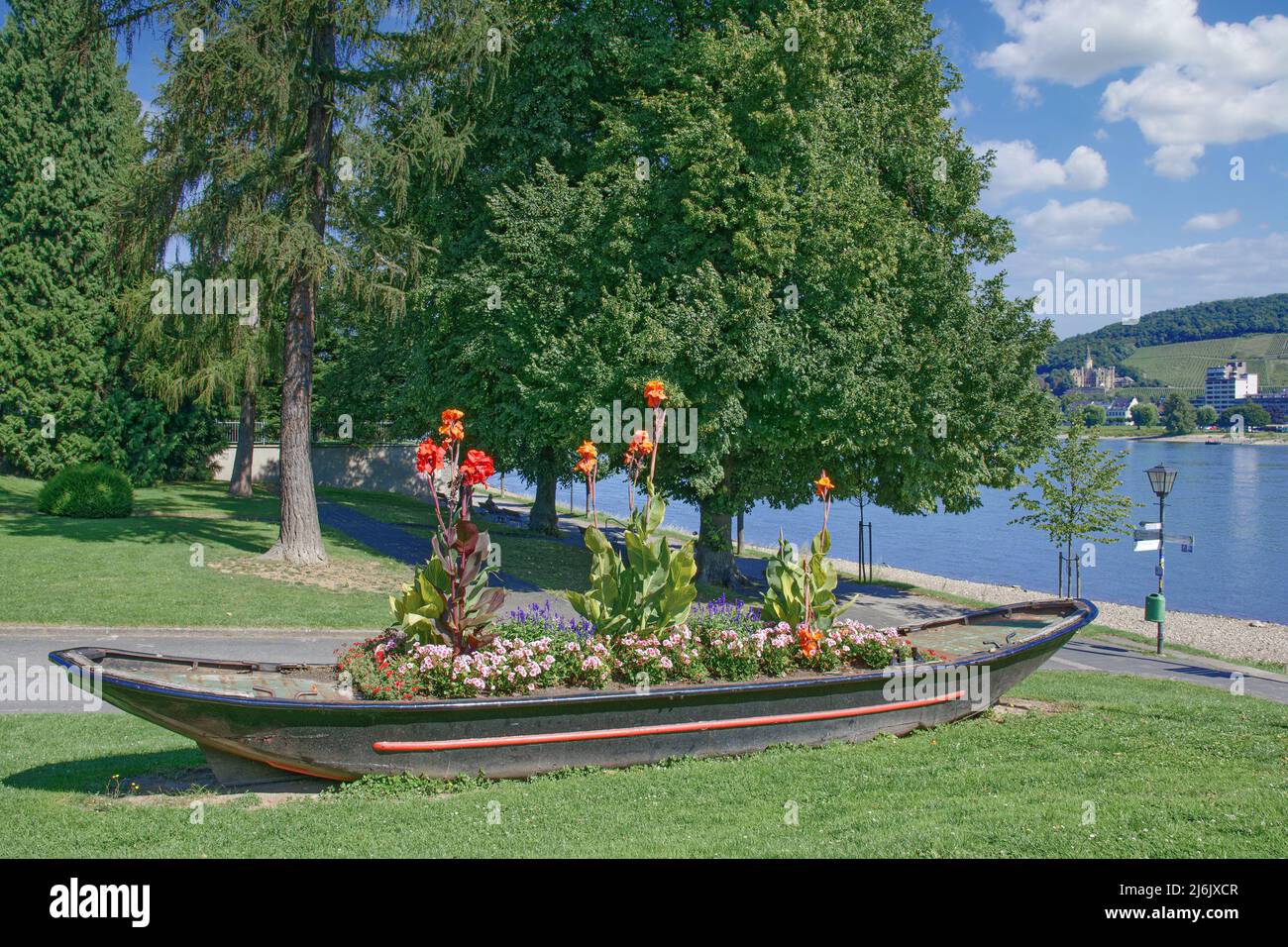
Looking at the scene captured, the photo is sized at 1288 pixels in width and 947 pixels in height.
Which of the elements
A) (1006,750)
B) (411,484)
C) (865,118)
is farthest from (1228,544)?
(1006,750)

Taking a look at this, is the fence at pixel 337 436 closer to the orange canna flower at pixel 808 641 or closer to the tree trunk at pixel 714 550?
the tree trunk at pixel 714 550

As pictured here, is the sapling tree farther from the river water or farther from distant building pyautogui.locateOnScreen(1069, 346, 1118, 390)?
distant building pyautogui.locateOnScreen(1069, 346, 1118, 390)

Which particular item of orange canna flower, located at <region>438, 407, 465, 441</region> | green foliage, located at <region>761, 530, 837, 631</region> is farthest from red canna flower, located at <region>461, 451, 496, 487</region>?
green foliage, located at <region>761, 530, 837, 631</region>

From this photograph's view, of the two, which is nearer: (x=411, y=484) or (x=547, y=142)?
(x=547, y=142)

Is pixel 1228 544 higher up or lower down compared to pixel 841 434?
lower down

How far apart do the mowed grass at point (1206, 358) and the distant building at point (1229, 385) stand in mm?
2397

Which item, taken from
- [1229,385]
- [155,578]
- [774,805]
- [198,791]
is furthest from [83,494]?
[1229,385]

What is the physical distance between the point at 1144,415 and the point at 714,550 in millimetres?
148286

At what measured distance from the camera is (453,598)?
8.45 meters

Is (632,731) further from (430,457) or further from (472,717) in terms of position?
(430,457)

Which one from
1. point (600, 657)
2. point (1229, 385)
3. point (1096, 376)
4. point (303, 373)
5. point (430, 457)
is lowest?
point (600, 657)
